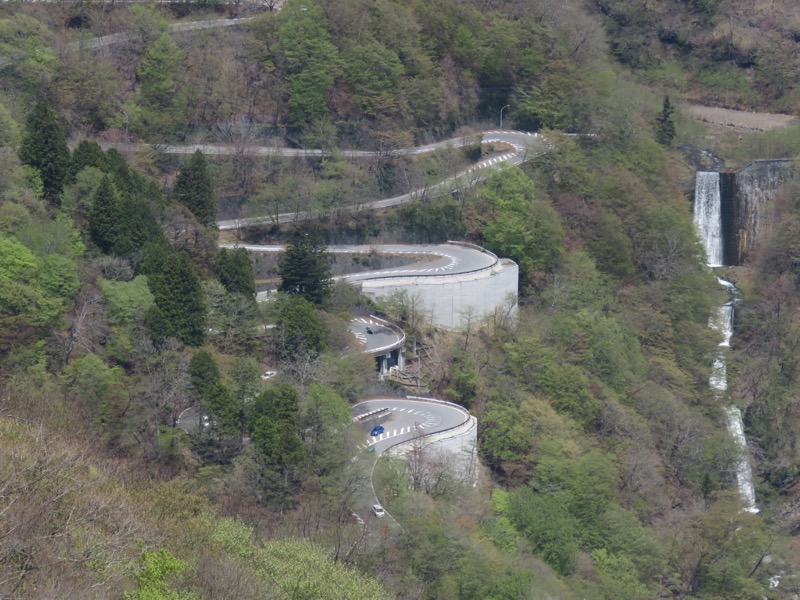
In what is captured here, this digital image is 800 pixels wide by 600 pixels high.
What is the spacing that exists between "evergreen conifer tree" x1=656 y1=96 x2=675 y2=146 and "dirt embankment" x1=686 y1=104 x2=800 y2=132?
9.05 meters

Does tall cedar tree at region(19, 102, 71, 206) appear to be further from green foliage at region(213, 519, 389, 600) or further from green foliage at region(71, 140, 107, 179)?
green foliage at region(213, 519, 389, 600)

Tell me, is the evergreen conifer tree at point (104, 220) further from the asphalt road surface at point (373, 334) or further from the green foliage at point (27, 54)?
the green foliage at point (27, 54)

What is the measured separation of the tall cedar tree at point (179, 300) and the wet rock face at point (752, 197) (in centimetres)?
4271

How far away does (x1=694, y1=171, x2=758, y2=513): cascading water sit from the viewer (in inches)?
2490

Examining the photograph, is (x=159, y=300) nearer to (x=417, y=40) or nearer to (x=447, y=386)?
(x=447, y=386)

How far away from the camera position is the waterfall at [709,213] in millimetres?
83125

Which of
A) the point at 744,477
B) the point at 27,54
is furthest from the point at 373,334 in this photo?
the point at 27,54

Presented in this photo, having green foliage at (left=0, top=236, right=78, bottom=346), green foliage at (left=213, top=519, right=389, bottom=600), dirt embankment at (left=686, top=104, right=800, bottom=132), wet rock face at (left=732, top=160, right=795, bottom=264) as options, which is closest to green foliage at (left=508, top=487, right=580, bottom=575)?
green foliage at (left=213, top=519, right=389, bottom=600)

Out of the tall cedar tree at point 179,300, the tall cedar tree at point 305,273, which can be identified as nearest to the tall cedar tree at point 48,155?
the tall cedar tree at point 179,300

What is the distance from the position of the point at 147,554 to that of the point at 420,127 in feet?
157

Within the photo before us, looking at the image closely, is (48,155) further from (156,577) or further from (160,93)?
(156,577)

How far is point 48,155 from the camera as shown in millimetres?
53750

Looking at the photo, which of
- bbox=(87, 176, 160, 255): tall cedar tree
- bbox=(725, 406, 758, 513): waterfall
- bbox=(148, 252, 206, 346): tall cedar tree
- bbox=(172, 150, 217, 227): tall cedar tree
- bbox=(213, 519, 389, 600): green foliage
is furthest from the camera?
bbox=(725, 406, 758, 513): waterfall

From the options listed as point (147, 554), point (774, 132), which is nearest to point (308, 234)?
point (147, 554)
